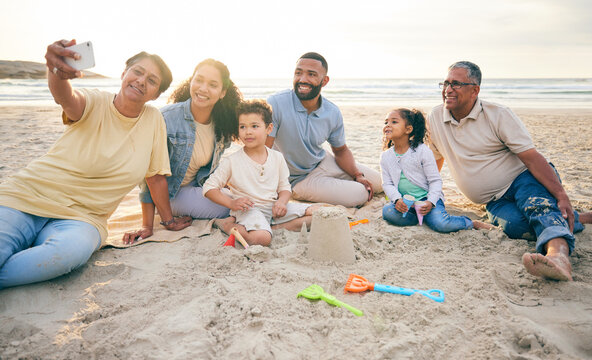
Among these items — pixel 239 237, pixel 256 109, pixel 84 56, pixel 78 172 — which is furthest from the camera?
pixel 256 109

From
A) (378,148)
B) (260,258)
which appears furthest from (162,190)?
(378,148)

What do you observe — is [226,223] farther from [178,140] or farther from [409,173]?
[409,173]

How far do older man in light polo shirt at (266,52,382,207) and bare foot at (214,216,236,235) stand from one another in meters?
0.98

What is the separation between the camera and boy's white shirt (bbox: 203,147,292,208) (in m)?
3.20

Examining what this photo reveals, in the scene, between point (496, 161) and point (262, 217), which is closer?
point (262, 217)

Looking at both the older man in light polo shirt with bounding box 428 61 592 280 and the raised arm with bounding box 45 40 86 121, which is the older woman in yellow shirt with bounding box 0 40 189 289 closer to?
the raised arm with bounding box 45 40 86 121

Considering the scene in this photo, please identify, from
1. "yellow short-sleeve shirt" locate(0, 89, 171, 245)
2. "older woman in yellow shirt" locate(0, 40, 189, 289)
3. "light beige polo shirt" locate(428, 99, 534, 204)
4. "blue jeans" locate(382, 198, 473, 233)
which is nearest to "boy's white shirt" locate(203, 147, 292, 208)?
"older woman in yellow shirt" locate(0, 40, 189, 289)

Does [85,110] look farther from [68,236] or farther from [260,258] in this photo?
[260,258]

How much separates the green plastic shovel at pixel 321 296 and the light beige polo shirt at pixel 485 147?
2061 millimetres

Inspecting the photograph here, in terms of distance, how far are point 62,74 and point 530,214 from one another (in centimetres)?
350

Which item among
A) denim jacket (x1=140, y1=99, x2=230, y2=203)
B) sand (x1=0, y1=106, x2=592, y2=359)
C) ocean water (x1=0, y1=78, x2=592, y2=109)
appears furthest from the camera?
ocean water (x1=0, y1=78, x2=592, y2=109)

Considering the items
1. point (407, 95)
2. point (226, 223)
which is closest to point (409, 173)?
point (226, 223)

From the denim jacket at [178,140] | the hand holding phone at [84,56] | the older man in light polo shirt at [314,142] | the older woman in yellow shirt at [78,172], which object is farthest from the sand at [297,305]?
the hand holding phone at [84,56]

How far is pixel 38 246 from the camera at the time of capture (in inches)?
88.4
